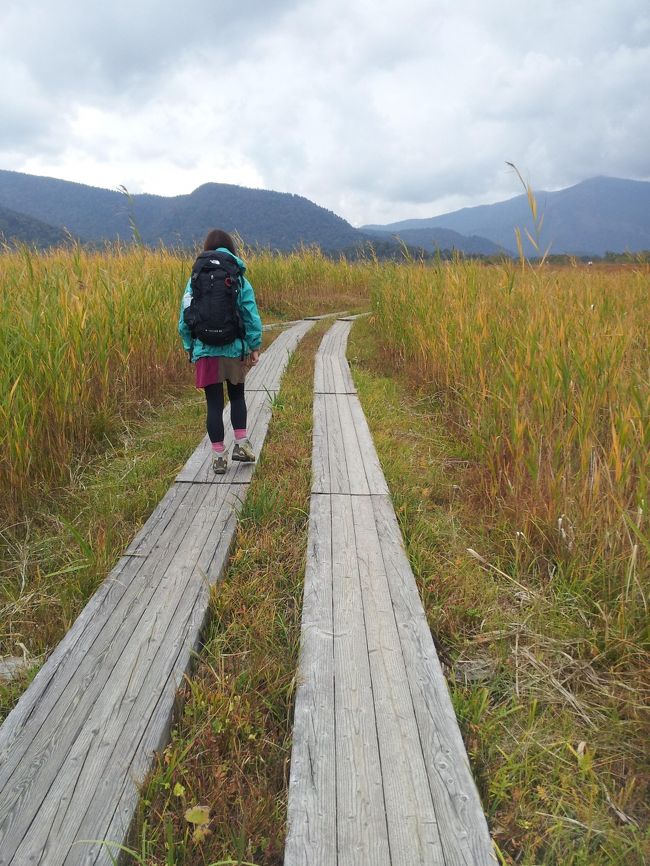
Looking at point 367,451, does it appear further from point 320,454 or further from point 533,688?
point 533,688

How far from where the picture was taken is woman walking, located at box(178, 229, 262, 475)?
292 cm

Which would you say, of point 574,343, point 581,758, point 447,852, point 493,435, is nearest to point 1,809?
point 447,852

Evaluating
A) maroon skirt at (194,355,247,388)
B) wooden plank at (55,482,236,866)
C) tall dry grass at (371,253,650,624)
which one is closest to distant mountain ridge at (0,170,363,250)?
tall dry grass at (371,253,650,624)

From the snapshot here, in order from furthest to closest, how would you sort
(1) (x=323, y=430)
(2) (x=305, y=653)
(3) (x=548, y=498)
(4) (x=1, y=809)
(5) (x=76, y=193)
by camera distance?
(5) (x=76, y=193) → (1) (x=323, y=430) → (3) (x=548, y=498) → (2) (x=305, y=653) → (4) (x=1, y=809)

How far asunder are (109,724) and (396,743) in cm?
82

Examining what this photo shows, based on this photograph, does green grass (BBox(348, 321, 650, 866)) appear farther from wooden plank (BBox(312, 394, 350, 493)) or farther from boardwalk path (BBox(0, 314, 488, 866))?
wooden plank (BBox(312, 394, 350, 493))

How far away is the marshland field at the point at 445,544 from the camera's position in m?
1.24

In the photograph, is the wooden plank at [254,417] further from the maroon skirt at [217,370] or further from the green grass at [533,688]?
the green grass at [533,688]

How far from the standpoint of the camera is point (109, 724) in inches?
53.4

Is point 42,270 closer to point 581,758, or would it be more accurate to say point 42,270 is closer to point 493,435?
point 493,435

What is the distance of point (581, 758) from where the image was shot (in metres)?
1.28

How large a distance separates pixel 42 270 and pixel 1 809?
4792mm

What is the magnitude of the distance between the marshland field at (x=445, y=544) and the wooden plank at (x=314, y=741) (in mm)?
104

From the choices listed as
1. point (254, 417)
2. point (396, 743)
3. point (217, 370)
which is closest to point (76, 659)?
point (396, 743)
